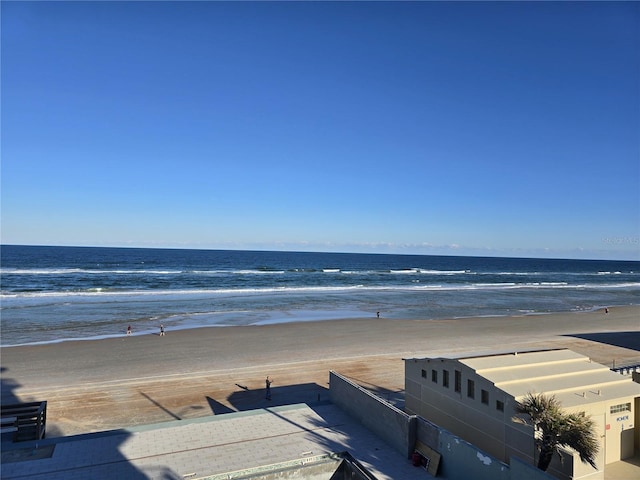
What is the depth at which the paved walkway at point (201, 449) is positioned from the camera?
372 inches

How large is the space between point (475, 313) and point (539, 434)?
110 ft

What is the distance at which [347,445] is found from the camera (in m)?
10.6

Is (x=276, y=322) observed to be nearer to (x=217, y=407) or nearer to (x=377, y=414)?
(x=217, y=407)

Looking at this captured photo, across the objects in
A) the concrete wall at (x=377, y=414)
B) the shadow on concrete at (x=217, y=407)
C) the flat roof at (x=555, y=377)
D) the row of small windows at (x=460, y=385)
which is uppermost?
the flat roof at (x=555, y=377)

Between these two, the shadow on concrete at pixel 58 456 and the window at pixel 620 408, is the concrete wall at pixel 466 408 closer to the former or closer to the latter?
the window at pixel 620 408

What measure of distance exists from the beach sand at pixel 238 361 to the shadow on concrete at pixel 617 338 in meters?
0.06

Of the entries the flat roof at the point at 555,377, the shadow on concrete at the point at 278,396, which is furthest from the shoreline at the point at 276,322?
the flat roof at the point at 555,377

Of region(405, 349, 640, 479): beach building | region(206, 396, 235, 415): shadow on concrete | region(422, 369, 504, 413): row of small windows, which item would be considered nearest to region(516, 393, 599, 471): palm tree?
region(405, 349, 640, 479): beach building

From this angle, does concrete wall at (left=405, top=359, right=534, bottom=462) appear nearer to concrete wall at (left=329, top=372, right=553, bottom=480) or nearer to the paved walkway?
concrete wall at (left=329, top=372, right=553, bottom=480)

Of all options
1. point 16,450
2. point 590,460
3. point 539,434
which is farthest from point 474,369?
point 16,450

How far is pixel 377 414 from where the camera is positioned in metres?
11.3

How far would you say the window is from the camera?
877 cm

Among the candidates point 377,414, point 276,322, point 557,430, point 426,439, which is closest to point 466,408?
point 426,439

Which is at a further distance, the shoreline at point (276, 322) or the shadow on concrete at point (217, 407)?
the shoreline at point (276, 322)
